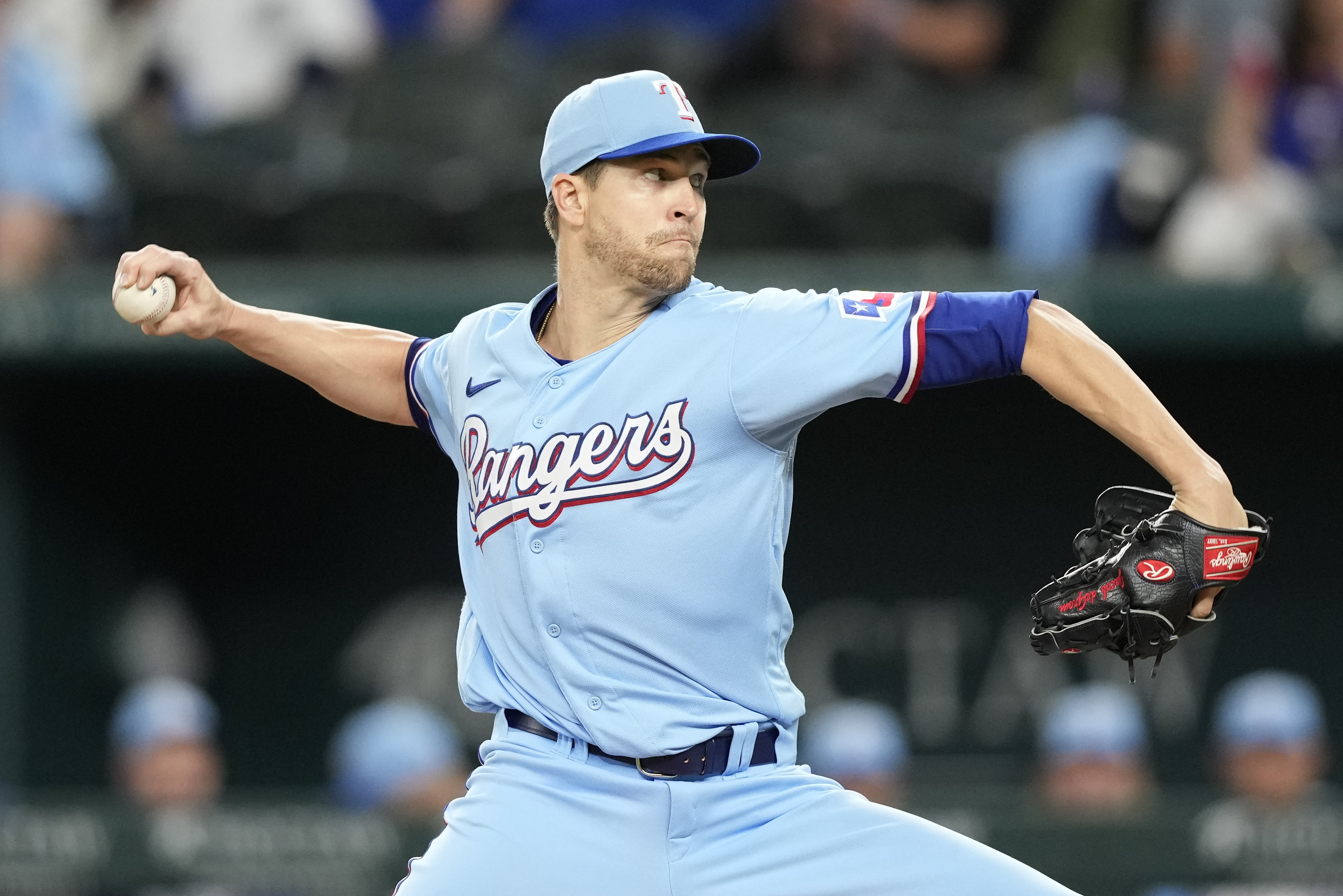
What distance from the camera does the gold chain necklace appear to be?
12.3 feet

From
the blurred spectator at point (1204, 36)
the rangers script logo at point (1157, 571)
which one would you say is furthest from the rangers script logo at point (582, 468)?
the blurred spectator at point (1204, 36)

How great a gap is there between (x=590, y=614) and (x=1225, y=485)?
1.06 m

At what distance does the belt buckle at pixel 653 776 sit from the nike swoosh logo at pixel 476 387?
2.38ft

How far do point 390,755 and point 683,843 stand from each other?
11.7 feet

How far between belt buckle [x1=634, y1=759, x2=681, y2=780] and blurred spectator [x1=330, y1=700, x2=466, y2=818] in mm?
3186

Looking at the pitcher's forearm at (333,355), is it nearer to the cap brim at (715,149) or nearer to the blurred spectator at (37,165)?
the cap brim at (715,149)

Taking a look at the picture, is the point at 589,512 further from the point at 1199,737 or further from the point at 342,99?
the point at 342,99

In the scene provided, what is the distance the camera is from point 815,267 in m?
6.91

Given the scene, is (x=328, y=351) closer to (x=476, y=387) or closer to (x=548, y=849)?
(x=476, y=387)

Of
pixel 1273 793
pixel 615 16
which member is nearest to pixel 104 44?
pixel 615 16

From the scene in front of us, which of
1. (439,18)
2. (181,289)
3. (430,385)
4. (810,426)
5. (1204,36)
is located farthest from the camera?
(439,18)

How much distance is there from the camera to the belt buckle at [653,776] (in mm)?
3418

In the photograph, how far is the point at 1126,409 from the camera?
3.15 metres

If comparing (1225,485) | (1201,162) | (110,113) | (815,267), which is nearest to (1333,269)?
(1201,162)
